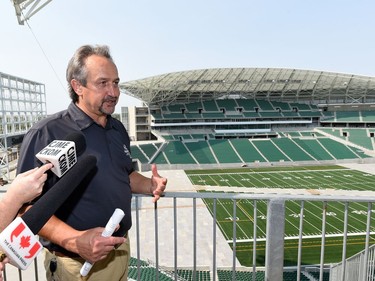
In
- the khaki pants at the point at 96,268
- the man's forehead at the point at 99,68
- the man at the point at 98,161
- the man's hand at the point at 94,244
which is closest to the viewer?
the man's hand at the point at 94,244

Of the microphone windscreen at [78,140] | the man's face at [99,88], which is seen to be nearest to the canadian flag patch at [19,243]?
the microphone windscreen at [78,140]

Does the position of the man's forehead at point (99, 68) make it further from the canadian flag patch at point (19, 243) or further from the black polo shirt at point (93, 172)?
the canadian flag patch at point (19, 243)

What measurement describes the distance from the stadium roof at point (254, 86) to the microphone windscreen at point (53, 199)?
41604mm

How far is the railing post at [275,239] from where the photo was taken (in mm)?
2490

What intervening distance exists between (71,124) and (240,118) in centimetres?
5139

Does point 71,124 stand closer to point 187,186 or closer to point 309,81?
point 187,186

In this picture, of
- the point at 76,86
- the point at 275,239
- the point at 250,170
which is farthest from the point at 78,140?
the point at 250,170

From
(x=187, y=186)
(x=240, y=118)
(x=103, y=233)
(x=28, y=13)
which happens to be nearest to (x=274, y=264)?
(x=103, y=233)

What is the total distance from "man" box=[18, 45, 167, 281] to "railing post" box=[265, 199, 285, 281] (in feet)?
4.22

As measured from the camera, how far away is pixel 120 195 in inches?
79.4

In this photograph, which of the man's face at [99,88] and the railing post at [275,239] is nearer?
the man's face at [99,88]

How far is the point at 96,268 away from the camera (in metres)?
1.97

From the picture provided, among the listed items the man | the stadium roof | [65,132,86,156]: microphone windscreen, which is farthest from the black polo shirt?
the stadium roof

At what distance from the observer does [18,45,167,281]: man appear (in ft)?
5.80
